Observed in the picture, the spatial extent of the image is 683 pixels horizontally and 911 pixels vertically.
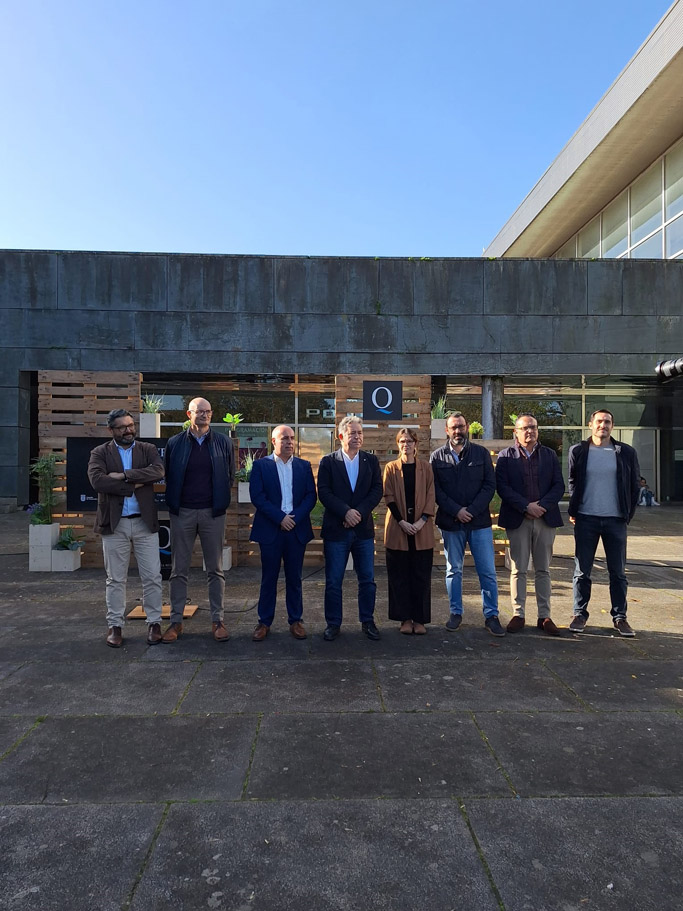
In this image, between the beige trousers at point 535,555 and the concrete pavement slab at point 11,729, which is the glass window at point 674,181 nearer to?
the beige trousers at point 535,555

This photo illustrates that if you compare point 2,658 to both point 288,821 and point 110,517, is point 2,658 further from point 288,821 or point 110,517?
point 288,821

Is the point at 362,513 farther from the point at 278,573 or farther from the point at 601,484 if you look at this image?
the point at 601,484

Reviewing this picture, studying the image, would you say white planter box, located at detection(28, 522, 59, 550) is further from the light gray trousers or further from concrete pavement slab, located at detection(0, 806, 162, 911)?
concrete pavement slab, located at detection(0, 806, 162, 911)

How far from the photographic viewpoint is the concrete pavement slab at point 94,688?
12.0ft

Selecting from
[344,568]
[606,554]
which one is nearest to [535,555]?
[606,554]

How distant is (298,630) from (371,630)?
0.63 metres

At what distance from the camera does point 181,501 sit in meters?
5.18

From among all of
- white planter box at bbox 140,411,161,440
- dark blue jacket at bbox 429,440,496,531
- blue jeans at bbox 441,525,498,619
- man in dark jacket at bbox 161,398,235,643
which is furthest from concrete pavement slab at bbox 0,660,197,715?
white planter box at bbox 140,411,161,440

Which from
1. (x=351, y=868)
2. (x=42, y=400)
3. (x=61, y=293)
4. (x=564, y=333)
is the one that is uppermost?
(x=61, y=293)

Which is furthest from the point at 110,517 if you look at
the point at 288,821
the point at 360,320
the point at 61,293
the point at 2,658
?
the point at 61,293

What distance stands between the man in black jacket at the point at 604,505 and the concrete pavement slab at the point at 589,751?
1831mm

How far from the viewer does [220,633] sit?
16.3ft

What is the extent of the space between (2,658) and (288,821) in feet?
10.3

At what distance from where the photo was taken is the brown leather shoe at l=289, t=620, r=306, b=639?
16.6ft
